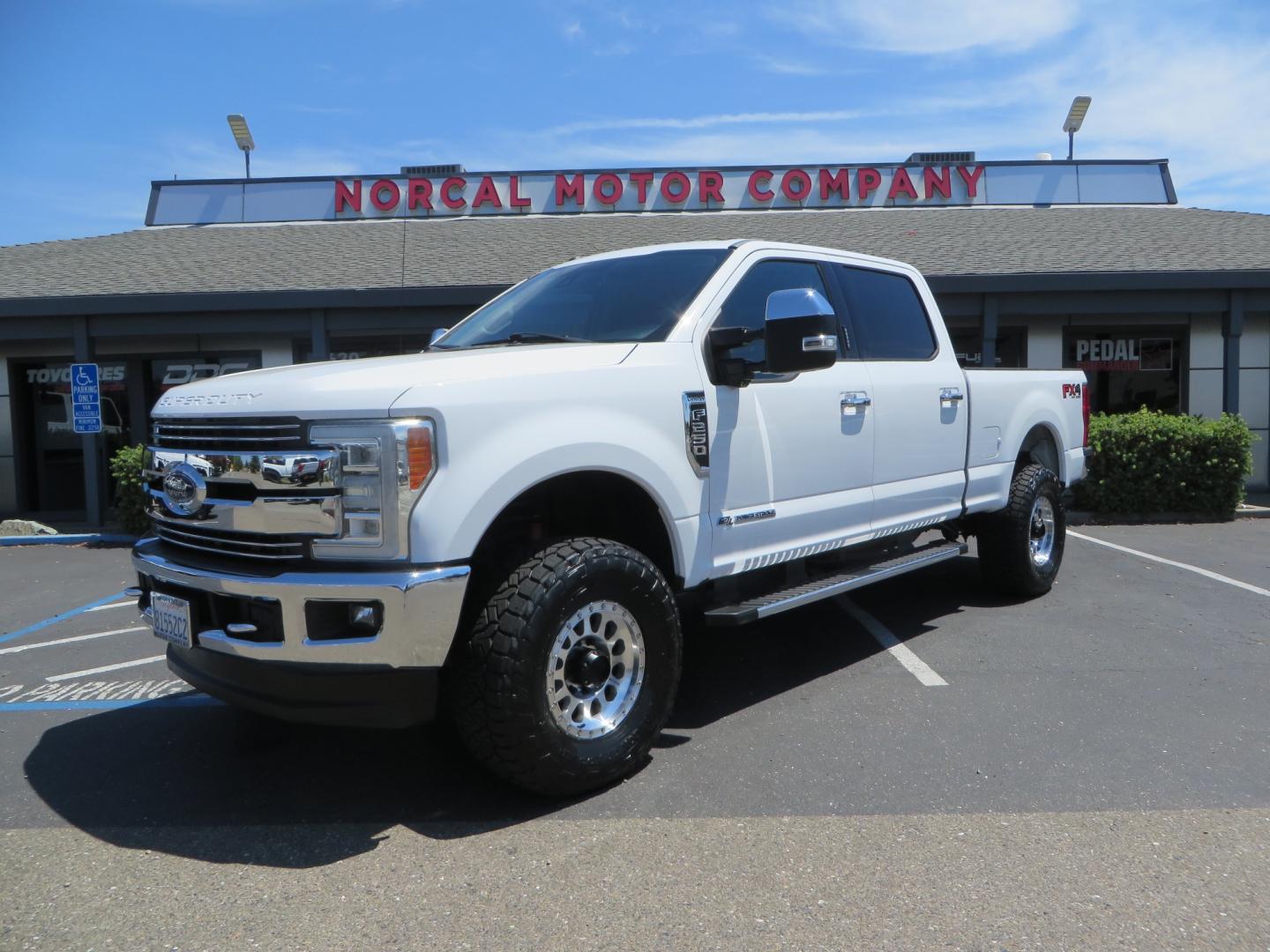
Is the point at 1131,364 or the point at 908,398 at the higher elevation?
the point at 1131,364

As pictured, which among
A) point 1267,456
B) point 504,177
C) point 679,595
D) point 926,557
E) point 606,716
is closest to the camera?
point 606,716

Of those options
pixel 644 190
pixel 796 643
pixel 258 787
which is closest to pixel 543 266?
pixel 644 190

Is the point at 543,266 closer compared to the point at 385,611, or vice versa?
the point at 385,611

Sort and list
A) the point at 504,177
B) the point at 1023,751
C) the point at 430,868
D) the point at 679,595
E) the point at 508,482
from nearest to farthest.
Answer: the point at 430,868 < the point at 508,482 < the point at 1023,751 < the point at 679,595 < the point at 504,177

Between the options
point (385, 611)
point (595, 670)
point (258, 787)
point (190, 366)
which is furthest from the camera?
point (190, 366)

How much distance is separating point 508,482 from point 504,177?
1672 cm

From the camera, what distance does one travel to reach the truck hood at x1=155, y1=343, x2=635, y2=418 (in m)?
3.12

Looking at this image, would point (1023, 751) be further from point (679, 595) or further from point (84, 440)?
point (84, 440)

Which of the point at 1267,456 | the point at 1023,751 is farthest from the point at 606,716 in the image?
the point at 1267,456

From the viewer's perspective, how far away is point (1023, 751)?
3920mm

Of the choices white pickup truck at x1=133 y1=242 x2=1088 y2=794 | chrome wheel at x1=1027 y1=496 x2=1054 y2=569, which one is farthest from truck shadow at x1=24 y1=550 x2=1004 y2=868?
chrome wheel at x1=1027 y1=496 x2=1054 y2=569

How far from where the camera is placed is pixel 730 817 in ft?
11.0

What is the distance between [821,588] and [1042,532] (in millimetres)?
2991

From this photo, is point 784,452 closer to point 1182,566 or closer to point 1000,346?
point 1182,566
